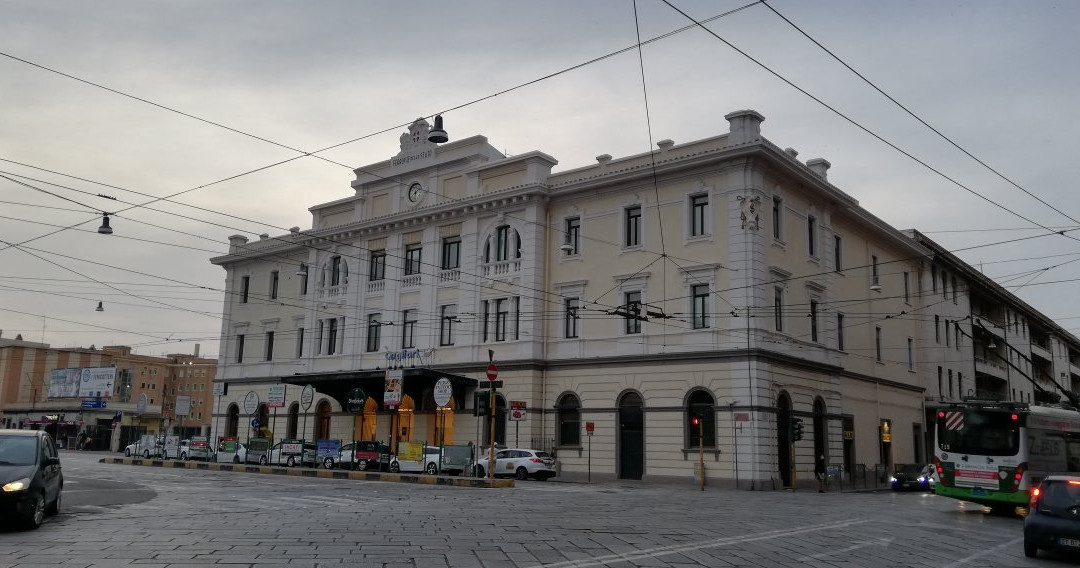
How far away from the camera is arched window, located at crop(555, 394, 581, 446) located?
38594mm

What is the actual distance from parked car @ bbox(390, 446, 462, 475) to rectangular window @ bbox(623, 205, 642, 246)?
39.4 feet

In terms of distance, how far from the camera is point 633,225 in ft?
125

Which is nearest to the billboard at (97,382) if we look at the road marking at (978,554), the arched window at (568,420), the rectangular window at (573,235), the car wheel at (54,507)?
the arched window at (568,420)

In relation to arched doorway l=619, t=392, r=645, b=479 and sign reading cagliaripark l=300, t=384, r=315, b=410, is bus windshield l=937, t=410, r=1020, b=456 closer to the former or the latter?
arched doorway l=619, t=392, r=645, b=479

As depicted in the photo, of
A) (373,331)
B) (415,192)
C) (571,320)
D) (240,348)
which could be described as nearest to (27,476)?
(571,320)

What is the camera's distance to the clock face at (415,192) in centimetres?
4609

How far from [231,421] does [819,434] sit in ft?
120

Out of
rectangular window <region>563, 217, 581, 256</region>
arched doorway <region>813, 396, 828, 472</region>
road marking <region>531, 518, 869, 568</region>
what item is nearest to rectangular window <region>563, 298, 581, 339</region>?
rectangular window <region>563, 217, 581, 256</region>

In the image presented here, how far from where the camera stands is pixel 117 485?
85.8ft

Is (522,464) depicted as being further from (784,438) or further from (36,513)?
(36,513)

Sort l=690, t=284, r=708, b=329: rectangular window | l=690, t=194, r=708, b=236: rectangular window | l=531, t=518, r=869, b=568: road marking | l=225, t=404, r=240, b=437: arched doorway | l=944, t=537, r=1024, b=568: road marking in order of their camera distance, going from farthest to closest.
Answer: l=225, t=404, r=240, b=437: arched doorway < l=690, t=194, r=708, b=236: rectangular window < l=690, t=284, r=708, b=329: rectangular window < l=944, t=537, r=1024, b=568: road marking < l=531, t=518, r=869, b=568: road marking

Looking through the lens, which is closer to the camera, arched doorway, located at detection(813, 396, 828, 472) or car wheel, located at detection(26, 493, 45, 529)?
car wheel, located at detection(26, 493, 45, 529)

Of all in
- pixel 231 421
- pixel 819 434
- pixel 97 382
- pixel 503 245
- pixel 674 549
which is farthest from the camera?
pixel 97 382

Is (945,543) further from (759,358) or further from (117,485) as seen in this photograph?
(117,485)
